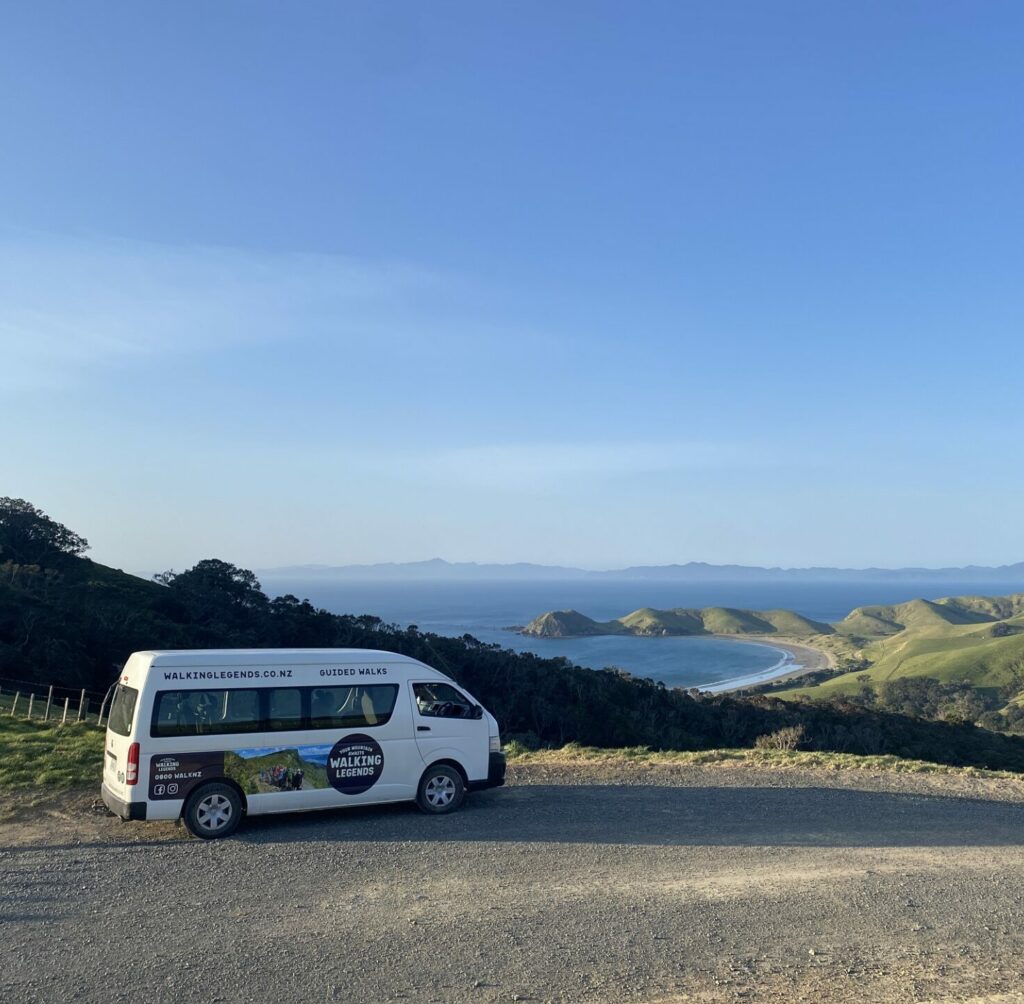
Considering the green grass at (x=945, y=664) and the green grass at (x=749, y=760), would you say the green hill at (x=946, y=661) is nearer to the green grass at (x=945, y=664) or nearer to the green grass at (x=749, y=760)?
the green grass at (x=945, y=664)

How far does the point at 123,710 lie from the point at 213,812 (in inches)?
73.9

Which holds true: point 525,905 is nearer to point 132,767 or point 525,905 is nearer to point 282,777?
point 282,777

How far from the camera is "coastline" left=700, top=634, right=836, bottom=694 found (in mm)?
104894

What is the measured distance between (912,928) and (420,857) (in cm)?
558

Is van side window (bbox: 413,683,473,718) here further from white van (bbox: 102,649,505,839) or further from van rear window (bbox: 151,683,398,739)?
van rear window (bbox: 151,683,398,739)

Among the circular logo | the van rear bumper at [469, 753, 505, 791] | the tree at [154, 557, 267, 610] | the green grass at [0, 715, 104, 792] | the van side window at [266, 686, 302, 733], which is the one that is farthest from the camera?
the tree at [154, 557, 267, 610]

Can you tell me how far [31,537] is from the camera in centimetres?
6350

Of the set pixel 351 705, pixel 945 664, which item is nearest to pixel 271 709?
pixel 351 705

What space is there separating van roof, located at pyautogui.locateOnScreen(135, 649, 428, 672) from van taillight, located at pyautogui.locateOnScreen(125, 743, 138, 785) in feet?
3.62

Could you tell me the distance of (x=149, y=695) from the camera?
1091 centimetres

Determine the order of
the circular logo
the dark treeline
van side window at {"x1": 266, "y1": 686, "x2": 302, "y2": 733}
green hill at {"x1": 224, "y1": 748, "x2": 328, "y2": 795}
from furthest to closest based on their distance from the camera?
1. the dark treeline
2. the circular logo
3. van side window at {"x1": 266, "y1": 686, "x2": 302, "y2": 733}
4. green hill at {"x1": 224, "y1": 748, "x2": 328, "y2": 795}

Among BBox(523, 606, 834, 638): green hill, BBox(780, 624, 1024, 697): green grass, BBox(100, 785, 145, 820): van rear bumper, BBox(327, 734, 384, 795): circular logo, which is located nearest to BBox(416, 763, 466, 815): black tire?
BBox(327, 734, 384, 795): circular logo

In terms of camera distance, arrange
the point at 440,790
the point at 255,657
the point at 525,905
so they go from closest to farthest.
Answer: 1. the point at 525,905
2. the point at 255,657
3. the point at 440,790

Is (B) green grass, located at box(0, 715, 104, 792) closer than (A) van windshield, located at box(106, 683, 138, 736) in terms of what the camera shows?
No
